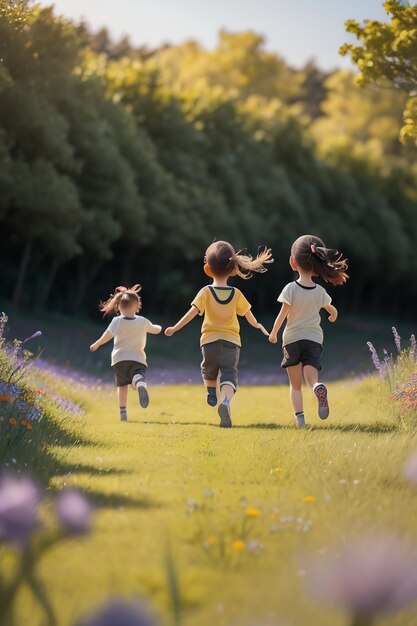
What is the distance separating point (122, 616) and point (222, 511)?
3.18 m

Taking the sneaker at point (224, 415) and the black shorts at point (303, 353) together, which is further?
the sneaker at point (224, 415)

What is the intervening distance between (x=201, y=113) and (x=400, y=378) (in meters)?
37.0

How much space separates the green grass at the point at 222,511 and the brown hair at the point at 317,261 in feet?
6.07

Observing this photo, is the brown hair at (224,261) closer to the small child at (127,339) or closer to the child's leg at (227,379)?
the child's leg at (227,379)

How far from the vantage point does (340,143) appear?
63.9m

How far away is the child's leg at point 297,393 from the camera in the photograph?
11.4 meters

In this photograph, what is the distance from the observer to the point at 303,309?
11.6 m

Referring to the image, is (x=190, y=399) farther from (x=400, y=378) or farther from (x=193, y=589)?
(x=193, y=589)

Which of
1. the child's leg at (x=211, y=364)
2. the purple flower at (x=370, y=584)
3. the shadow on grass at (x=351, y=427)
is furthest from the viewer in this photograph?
the child's leg at (x=211, y=364)

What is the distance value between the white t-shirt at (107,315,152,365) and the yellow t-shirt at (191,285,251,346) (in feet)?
4.23

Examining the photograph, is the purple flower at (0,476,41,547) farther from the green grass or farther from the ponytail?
the ponytail

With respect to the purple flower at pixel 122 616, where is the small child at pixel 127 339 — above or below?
above

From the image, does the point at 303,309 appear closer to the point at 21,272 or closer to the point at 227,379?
the point at 227,379

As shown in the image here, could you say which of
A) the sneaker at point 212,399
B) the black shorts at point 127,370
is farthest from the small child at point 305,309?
the black shorts at point 127,370
